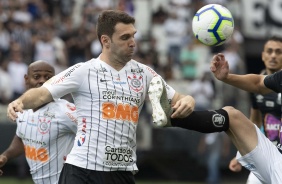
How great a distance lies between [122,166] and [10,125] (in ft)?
33.8

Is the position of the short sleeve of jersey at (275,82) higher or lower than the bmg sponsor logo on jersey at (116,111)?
higher

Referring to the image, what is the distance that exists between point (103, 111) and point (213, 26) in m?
1.54

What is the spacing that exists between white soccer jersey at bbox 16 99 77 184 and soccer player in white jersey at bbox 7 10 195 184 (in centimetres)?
93

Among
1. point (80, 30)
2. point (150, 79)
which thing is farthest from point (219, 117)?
point (80, 30)

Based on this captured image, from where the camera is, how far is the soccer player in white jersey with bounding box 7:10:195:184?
763 centimetres

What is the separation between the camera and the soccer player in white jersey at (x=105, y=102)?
7633 mm

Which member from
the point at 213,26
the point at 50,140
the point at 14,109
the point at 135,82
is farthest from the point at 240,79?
the point at 14,109

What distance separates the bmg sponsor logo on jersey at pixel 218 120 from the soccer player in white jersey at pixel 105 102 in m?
0.39

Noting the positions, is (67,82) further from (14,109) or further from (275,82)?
(275,82)

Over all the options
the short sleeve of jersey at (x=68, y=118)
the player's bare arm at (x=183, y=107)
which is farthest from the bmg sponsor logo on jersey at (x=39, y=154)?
the player's bare arm at (x=183, y=107)

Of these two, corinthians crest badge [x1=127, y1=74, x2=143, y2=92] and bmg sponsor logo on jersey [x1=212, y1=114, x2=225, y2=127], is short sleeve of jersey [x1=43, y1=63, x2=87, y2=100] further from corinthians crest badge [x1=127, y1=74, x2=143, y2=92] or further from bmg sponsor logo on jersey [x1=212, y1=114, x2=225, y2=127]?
bmg sponsor logo on jersey [x1=212, y1=114, x2=225, y2=127]

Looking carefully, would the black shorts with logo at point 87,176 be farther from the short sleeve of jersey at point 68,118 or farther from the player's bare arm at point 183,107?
the short sleeve of jersey at point 68,118

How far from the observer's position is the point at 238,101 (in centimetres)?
1883

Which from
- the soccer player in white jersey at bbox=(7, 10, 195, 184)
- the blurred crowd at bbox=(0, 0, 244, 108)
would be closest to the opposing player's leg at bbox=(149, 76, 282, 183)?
the soccer player in white jersey at bbox=(7, 10, 195, 184)
